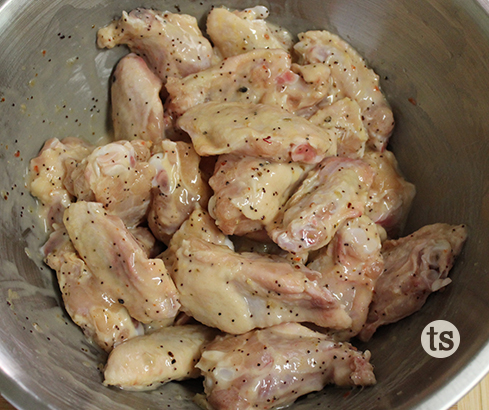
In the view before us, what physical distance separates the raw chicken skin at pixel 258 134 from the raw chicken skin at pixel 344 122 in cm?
13

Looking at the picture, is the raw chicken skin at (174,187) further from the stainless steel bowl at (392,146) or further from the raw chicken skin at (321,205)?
the stainless steel bowl at (392,146)

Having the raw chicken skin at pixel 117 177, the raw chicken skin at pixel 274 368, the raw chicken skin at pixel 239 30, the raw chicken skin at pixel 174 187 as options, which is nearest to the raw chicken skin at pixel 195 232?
the raw chicken skin at pixel 174 187

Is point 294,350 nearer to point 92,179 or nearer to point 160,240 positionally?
point 160,240

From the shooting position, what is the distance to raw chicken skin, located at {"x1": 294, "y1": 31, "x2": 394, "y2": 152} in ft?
6.60

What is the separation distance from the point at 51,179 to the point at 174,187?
457 mm

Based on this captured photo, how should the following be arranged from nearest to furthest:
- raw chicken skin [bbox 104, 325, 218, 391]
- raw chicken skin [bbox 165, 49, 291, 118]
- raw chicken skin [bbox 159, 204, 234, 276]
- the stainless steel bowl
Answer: the stainless steel bowl
raw chicken skin [bbox 104, 325, 218, 391]
raw chicken skin [bbox 159, 204, 234, 276]
raw chicken skin [bbox 165, 49, 291, 118]

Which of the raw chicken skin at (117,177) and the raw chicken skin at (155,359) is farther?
the raw chicken skin at (117,177)

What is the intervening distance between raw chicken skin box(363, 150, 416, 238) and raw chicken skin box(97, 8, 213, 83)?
816mm

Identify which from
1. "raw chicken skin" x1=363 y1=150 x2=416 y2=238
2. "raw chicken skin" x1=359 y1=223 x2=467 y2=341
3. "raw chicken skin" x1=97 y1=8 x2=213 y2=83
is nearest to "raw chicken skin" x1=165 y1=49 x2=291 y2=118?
"raw chicken skin" x1=97 y1=8 x2=213 y2=83

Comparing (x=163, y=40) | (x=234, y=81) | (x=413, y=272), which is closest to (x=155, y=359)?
(x=413, y=272)

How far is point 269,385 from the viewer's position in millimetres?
1558

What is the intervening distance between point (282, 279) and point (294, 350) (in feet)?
0.77

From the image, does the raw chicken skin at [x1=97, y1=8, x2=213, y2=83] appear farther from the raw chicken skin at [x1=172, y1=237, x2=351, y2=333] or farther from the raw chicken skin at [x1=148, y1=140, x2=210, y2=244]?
the raw chicken skin at [x1=172, y1=237, x2=351, y2=333]

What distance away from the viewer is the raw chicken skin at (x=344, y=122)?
1921 mm
